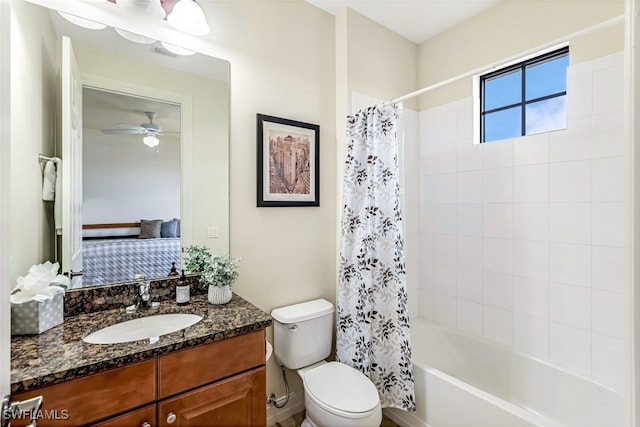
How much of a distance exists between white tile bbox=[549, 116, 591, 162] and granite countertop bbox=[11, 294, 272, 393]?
6.31 feet

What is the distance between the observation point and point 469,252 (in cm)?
239

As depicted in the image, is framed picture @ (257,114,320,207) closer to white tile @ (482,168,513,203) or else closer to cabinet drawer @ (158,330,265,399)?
cabinet drawer @ (158,330,265,399)

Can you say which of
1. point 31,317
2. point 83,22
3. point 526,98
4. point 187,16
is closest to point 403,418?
point 31,317

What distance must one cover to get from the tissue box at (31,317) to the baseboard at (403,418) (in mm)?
1913

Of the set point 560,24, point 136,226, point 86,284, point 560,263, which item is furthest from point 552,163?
point 86,284

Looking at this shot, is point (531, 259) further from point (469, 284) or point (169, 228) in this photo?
point (169, 228)

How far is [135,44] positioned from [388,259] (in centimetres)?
177

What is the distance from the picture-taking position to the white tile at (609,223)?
1.70m

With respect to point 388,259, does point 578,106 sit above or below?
above

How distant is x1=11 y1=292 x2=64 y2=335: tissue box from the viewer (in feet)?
3.71

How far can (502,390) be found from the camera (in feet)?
6.89

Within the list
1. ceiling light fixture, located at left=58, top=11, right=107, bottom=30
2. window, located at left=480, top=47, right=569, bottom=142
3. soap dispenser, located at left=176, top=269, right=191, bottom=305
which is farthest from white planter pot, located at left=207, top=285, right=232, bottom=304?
window, located at left=480, top=47, right=569, bottom=142

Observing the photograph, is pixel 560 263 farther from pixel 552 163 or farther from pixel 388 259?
pixel 388 259

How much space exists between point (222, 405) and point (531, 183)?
6.96ft
